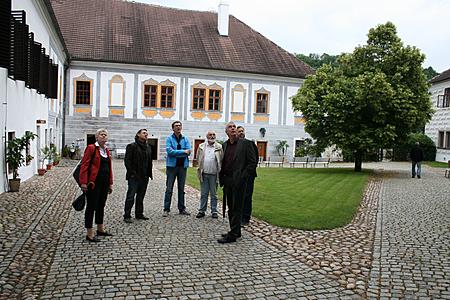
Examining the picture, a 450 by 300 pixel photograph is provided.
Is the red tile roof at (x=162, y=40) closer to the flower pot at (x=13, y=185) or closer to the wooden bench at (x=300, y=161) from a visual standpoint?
the wooden bench at (x=300, y=161)

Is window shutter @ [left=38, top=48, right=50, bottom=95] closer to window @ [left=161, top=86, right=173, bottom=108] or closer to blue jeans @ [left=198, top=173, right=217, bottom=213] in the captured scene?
blue jeans @ [left=198, top=173, right=217, bottom=213]

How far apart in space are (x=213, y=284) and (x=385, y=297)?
201 centimetres

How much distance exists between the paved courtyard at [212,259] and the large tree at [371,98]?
1115cm

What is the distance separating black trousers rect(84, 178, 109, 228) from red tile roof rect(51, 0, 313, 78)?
23.2 metres

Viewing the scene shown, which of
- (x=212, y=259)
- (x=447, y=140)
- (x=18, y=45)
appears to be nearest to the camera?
(x=212, y=259)

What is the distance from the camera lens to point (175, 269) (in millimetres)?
6320

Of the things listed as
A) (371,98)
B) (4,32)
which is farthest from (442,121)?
(4,32)

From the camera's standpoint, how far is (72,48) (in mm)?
29828

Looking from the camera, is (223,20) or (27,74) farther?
(223,20)

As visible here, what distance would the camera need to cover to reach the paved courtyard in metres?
5.59

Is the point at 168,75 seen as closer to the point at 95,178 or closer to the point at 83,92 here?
the point at 83,92

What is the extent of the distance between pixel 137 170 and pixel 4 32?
4.28 m

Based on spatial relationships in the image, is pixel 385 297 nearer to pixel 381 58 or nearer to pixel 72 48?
pixel 381 58

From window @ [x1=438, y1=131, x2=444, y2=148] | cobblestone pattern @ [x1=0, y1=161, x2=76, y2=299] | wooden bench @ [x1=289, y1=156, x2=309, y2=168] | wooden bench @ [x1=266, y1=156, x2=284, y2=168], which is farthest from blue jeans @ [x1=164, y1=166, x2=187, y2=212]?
window @ [x1=438, y1=131, x2=444, y2=148]
